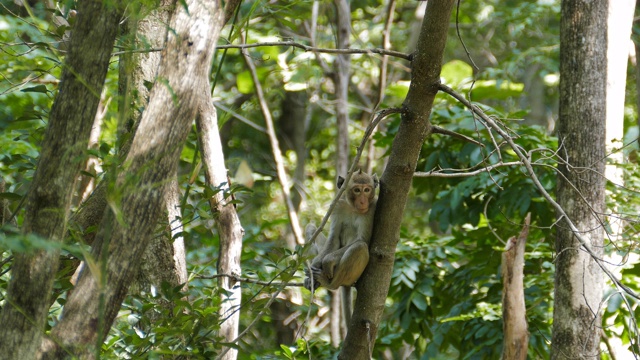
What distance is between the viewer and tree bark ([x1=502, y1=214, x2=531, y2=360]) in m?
5.77

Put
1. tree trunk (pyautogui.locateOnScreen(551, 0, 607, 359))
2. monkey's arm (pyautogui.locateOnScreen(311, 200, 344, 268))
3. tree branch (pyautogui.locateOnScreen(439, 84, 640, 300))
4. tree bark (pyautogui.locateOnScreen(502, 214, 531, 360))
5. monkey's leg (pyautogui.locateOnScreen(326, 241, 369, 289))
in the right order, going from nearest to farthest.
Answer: tree branch (pyautogui.locateOnScreen(439, 84, 640, 300))
monkey's leg (pyautogui.locateOnScreen(326, 241, 369, 289))
tree trunk (pyautogui.locateOnScreen(551, 0, 607, 359))
tree bark (pyautogui.locateOnScreen(502, 214, 531, 360))
monkey's arm (pyautogui.locateOnScreen(311, 200, 344, 268))

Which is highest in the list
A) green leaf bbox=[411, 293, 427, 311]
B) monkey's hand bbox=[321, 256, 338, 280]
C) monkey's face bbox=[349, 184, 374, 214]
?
monkey's face bbox=[349, 184, 374, 214]

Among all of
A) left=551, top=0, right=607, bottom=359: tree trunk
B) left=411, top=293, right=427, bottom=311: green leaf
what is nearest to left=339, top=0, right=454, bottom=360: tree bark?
left=551, top=0, right=607, bottom=359: tree trunk

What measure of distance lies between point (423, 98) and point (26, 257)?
2330 millimetres

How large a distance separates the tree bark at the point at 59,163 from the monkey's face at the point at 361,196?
11.0ft

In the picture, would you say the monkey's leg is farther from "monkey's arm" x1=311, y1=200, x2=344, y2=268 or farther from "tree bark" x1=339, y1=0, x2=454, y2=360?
"tree bark" x1=339, y1=0, x2=454, y2=360

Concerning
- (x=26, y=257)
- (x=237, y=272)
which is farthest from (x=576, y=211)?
(x=26, y=257)

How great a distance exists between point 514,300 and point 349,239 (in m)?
1.46

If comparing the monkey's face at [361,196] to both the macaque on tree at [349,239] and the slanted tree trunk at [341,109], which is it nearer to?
the macaque on tree at [349,239]

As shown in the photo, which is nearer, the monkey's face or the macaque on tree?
the macaque on tree

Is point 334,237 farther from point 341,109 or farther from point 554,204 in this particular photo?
point 341,109

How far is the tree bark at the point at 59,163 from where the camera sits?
241 cm

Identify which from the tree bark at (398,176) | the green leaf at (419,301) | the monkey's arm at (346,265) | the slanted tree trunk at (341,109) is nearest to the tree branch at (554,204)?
the tree bark at (398,176)

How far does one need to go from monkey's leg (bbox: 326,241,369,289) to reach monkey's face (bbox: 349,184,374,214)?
0.42 meters
